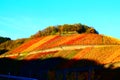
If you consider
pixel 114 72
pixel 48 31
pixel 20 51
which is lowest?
pixel 114 72

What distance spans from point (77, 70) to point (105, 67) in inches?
80.6

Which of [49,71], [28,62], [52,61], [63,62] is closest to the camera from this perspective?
[49,71]

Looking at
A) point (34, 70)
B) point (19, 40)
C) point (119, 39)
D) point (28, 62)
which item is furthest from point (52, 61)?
point (19, 40)

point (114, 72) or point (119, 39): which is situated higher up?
point (119, 39)

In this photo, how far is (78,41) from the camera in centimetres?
4031

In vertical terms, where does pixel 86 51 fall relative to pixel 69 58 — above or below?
above

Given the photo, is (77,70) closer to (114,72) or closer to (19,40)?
(114,72)

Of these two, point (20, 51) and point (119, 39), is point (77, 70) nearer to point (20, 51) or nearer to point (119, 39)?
point (119, 39)

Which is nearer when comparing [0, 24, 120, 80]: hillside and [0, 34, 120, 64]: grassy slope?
[0, 24, 120, 80]: hillside

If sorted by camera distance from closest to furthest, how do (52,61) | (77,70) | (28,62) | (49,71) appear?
(77,70) < (49,71) < (52,61) < (28,62)

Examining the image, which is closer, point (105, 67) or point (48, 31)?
point (105, 67)

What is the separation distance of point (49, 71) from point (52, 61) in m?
4.09

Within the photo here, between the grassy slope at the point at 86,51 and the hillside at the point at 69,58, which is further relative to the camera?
the grassy slope at the point at 86,51

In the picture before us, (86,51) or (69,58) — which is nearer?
(69,58)
